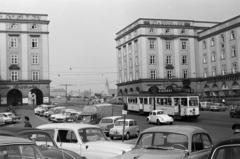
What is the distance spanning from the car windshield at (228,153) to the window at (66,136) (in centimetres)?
613

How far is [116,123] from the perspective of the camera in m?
28.0

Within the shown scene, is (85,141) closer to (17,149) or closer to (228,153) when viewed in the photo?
(17,149)

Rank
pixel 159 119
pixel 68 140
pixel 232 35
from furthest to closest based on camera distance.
Answer: pixel 232 35 < pixel 159 119 < pixel 68 140

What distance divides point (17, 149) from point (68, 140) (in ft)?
16.9

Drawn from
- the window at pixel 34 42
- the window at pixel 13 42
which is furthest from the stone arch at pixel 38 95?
the window at pixel 13 42

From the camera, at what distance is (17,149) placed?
593 cm

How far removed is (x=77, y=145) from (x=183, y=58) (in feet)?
283

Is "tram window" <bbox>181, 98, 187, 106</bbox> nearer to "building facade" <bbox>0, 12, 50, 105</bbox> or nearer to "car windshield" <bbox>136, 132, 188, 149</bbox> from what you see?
"car windshield" <bbox>136, 132, 188, 149</bbox>

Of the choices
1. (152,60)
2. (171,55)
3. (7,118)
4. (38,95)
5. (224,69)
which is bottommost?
(7,118)

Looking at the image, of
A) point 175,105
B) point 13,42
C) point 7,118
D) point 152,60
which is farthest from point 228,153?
point 152,60

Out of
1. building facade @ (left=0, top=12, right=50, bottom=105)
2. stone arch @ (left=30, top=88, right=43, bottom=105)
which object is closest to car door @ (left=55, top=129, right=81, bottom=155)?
building facade @ (left=0, top=12, right=50, bottom=105)

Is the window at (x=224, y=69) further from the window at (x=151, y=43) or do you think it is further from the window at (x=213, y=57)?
the window at (x=151, y=43)

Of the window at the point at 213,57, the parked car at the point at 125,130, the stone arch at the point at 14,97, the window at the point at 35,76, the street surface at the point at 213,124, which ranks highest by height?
the window at the point at 213,57

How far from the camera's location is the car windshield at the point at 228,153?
5.37 metres
